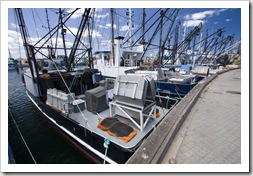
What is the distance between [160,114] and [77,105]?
315cm

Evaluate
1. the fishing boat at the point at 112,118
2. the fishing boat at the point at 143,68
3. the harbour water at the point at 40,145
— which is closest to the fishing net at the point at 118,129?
the fishing boat at the point at 112,118

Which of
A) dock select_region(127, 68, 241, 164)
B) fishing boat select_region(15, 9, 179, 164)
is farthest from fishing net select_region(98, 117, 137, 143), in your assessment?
dock select_region(127, 68, 241, 164)

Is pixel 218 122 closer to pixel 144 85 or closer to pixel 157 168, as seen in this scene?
pixel 144 85

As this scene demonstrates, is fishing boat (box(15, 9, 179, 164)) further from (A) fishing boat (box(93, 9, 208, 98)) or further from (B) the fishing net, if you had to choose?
(A) fishing boat (box(93, 9, 208, 98))

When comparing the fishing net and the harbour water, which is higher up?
the fishing net

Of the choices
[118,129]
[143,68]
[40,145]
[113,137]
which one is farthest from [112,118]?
[143,68]

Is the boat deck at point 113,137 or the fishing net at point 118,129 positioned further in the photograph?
the fishing net at point 118,129

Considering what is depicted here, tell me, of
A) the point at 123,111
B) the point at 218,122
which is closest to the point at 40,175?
the point at 123,111

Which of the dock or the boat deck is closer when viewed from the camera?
the dock

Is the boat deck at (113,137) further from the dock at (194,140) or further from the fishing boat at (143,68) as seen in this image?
the fishing boat at (143,68)

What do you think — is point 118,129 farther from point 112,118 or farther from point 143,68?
point 143,68

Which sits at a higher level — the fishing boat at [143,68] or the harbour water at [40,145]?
the fishing boat at [143,68]

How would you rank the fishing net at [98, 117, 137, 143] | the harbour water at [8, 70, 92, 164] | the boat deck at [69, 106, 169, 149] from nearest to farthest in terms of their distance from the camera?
the boat deck at [69, 106, 169, 149] < the fishing net at [98, 117, 137, 143] < the harbour water at [8, 70, 92, 164]

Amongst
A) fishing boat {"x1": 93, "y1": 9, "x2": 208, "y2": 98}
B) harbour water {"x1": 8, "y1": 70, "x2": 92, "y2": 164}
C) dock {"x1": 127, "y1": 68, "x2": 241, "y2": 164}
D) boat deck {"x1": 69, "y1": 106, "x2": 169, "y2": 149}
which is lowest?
harbour water {"x1": 8, "y1": 70, "x2": 92, "y2": 164}
